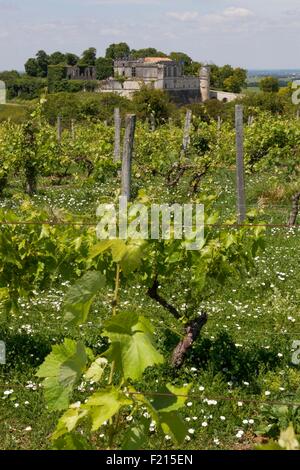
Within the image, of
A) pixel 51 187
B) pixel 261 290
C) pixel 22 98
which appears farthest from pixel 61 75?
pixel 261 290

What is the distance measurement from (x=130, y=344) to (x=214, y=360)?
111 inches

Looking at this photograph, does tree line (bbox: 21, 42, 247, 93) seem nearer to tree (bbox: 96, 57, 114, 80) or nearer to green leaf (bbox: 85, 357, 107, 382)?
tree (bbox: 96, 57, 114, 80)

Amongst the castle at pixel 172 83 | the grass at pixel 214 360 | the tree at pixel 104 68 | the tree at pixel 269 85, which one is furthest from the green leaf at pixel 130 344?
the tree at pixel 104 68

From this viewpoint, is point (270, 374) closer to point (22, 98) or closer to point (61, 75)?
point (22, 98)

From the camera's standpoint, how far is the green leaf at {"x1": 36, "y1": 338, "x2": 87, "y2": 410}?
6.32ft

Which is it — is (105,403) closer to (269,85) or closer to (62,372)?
(62,372)

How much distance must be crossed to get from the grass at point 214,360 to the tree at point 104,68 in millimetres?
92270

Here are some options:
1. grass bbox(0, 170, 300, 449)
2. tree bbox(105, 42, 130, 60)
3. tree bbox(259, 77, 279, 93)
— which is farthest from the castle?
grass bbox(0, 170, 300, 449)

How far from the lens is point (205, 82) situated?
77.6m

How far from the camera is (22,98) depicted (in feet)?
224

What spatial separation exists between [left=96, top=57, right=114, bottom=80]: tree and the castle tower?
19.9 metres

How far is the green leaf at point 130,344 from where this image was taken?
1863 mm

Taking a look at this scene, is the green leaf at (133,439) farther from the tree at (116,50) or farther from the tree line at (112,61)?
the tree at (116,50)
